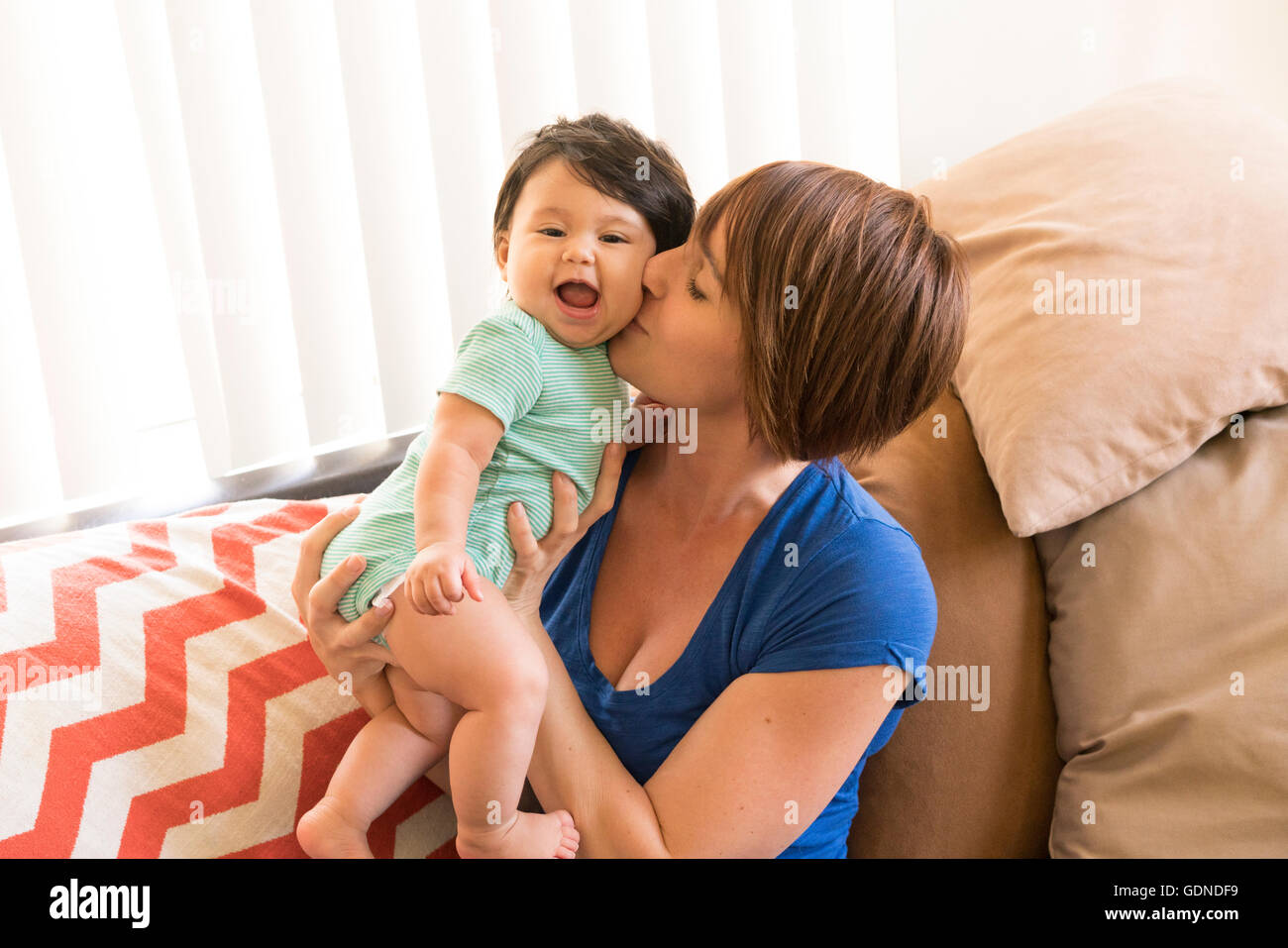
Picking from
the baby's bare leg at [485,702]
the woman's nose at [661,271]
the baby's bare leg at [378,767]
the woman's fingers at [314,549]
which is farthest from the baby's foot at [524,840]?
the woman's nose at [661,271]

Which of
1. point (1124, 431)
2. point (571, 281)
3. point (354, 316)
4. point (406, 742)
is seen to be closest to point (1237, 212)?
point (1124, 431)

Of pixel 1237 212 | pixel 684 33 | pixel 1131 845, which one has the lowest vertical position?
pixel 1131 845

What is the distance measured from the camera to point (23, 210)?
1.85 metres

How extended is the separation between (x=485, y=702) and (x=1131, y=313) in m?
0.84

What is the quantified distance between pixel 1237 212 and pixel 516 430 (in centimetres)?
86

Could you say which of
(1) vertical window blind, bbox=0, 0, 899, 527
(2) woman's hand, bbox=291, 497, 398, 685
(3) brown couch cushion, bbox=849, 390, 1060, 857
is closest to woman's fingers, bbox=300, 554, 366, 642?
(2) woman's hand, bbox=291, 497, 398, 685

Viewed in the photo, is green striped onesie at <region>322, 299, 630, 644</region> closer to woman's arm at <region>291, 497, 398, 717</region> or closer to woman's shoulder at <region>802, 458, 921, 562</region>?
woman's arm at <region>291, 497, 398, 717</region>

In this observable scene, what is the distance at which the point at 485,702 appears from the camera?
1057 mm

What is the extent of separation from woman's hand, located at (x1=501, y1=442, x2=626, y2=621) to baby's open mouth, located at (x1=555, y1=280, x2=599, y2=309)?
163 mm

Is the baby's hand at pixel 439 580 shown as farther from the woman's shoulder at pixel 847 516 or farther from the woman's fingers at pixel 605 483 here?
the woman's shoulder at pixel 847 516

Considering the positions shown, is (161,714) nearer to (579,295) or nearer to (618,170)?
(579,295)

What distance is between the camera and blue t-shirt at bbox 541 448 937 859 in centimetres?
106

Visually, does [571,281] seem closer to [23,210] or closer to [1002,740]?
[1002,740]

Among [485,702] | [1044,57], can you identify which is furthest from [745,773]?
[1044,57]
